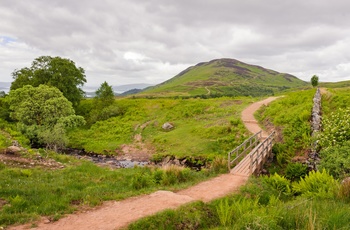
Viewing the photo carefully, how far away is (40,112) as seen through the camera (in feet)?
111

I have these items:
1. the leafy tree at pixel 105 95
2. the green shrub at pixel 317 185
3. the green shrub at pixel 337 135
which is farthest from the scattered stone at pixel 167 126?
the green shrub at pixel 317 185

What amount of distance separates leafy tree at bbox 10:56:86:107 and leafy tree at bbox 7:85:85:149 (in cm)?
1069

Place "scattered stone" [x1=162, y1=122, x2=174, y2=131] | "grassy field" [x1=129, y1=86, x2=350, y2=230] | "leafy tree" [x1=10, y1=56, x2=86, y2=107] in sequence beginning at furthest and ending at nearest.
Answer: "leafy tree" [x1=10, y1=56, x2=86, y2=107] → "scattered stone" [x1=162, y1=122, x2=174, y2=131] → "grassy field" [x1=129, y1=86, x2=350, y2=230]

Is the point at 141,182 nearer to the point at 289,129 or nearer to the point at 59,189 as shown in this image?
the point at 59,189

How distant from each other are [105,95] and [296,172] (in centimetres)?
3931

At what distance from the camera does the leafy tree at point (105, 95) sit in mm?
49062

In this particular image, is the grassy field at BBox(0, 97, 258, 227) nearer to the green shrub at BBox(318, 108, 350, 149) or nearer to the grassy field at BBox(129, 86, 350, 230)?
the grassy field at BBox(129, 86, 350, 230)

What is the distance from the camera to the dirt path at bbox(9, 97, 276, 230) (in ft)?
27.4

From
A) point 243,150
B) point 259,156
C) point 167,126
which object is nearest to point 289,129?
point 243,150

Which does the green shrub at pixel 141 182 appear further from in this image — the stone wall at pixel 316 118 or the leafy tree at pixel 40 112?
the leafy tree at pixel 40 112

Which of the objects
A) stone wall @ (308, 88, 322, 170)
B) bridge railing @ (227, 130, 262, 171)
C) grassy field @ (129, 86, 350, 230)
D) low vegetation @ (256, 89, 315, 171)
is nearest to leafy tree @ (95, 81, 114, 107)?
low vegetation @ (256, 89, 315, 171)

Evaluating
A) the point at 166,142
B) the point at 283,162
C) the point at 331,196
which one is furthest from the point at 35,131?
the point at 331,196

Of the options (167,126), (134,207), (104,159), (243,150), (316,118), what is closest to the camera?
(134,207)

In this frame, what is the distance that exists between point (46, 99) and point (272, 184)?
30.7 m
